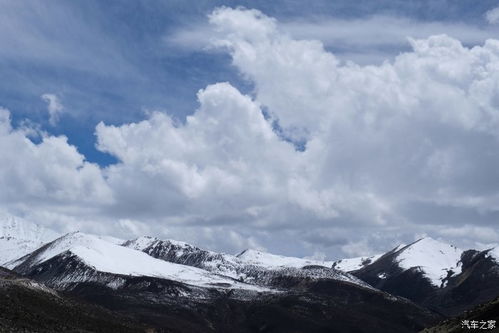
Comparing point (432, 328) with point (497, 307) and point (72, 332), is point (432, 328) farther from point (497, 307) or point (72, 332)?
point (72, 332)

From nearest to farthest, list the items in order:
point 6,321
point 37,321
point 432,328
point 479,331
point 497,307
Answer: point 479,331 < point 497,307 < point 432,328 < point 6,321 < point 37,321

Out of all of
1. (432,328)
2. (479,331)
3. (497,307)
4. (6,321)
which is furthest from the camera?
(6,321)

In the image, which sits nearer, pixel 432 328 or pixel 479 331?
pixel 479 331

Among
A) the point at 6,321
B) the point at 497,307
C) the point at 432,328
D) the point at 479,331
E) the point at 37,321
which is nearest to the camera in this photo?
the point at 479,331

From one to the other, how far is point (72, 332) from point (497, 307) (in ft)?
385

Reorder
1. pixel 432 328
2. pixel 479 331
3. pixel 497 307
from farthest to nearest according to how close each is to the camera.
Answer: pixel 432 328
pixel 497 307
pixel 479 331

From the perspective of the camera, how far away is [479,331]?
297 ft

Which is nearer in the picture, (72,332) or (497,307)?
(497,307)

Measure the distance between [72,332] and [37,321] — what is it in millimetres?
9084

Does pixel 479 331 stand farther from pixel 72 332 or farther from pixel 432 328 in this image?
pixel 72 332

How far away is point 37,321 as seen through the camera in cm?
18538

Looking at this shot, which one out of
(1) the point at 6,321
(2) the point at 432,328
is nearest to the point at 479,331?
(2) the point at 432,328

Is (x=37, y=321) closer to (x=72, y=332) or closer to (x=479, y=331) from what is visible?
(x=72, y=332)

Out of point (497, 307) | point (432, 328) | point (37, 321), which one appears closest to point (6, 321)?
point (37, 321)
